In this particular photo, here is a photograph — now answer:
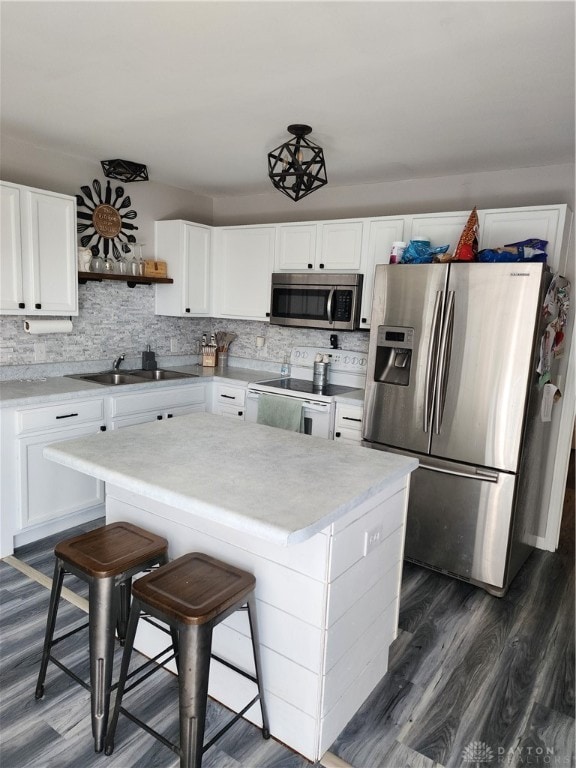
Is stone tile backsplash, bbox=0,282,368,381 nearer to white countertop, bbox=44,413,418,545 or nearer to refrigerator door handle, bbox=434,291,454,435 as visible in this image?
refrigerator door handle, bbox=434,291,454,435

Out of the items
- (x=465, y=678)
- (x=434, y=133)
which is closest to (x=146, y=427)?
(x=465, y=678)

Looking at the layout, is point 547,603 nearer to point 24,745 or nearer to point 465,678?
point 465,678

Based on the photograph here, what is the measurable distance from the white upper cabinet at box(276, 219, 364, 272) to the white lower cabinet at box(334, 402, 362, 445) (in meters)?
1.02

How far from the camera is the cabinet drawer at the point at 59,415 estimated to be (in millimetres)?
2969

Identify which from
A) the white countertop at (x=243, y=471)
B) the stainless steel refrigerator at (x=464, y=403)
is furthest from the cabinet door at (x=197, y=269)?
the white countertop at (x=243, y=471)

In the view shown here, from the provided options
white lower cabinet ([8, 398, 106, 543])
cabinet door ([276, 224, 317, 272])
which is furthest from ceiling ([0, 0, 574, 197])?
white lower cabinet ([8, 398, 106, 543])

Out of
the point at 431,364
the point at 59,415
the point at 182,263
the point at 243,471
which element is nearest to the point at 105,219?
the point at 182,263

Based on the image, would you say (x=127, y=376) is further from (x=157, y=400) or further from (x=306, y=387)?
(x=306, y=387)

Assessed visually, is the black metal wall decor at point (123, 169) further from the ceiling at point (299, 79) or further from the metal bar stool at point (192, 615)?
the metal bar stool at point (192, 615)

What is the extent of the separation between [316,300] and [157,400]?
139 centimetres

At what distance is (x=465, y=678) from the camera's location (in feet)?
7.11

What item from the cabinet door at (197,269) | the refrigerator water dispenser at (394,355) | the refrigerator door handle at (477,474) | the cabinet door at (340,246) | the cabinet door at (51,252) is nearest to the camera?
the refrigerator door handle at (477,474)

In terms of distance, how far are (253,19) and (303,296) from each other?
2.28m

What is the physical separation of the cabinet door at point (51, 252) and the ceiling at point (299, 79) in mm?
418
